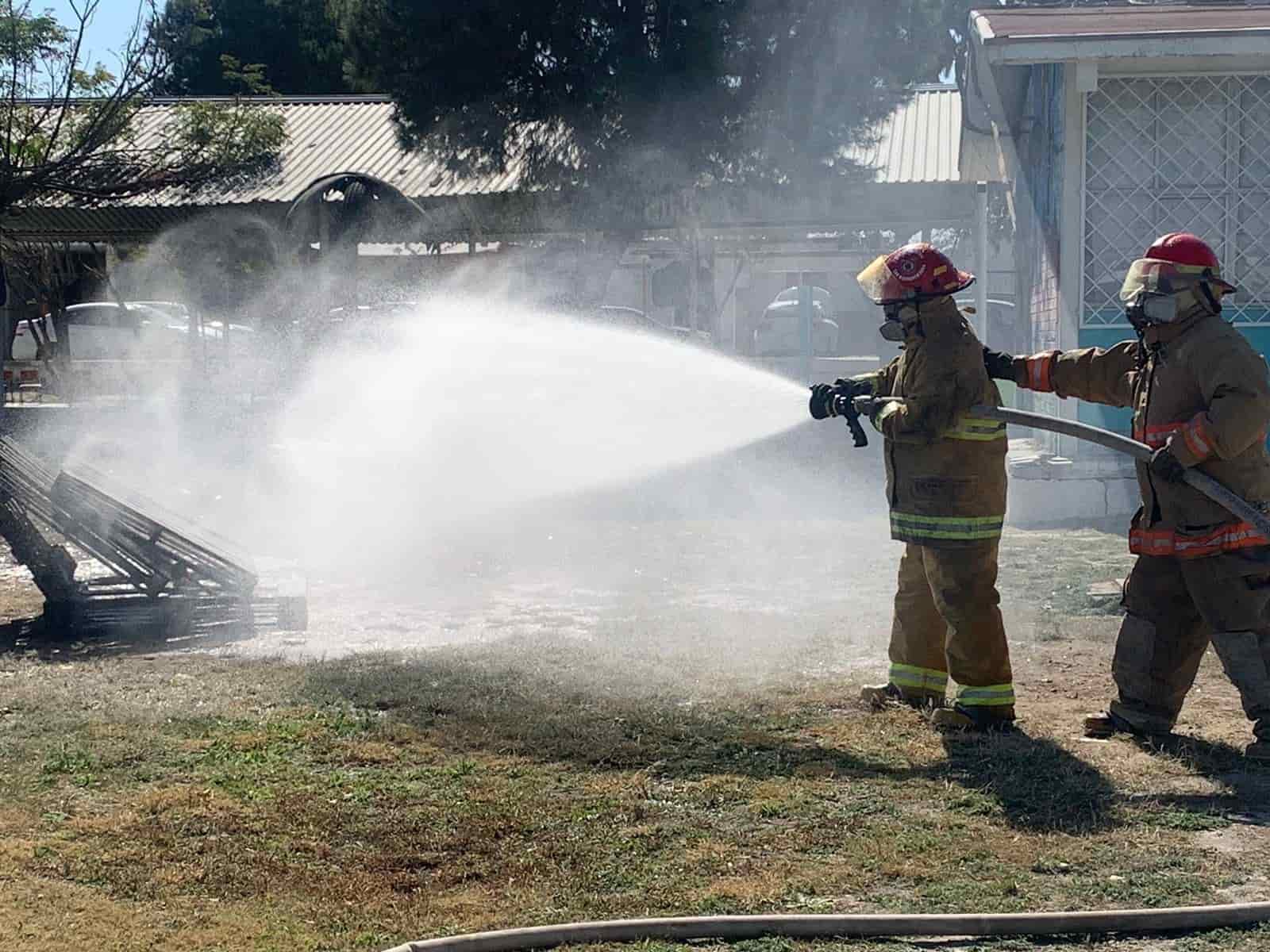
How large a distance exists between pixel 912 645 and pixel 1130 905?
7.33ft

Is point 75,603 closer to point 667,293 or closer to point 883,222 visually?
point 883,222

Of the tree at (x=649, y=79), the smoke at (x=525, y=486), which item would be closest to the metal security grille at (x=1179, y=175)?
the smoke at (x=525, y=486)

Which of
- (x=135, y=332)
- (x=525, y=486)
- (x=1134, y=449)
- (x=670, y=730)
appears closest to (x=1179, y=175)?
(x=525, y=486)

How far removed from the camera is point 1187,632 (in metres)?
5.65

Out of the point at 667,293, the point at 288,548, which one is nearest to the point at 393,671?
the point at 288,548

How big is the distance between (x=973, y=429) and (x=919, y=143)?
16230 millimetres

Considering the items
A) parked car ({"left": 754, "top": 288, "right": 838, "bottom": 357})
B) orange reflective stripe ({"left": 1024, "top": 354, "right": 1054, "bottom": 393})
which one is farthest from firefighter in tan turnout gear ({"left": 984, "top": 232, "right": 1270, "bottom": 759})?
parked car ({"left": 754, "top": 288, "right": 838, "bottom": 357})

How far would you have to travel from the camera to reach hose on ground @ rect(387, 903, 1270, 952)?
3.66 m

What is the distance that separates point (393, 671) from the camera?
689 centimetres

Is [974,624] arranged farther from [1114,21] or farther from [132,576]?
[1114,21]

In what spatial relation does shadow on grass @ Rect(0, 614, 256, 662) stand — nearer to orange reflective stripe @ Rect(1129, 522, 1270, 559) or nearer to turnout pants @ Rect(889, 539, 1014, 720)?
turnout pants @ Rect(889, 539, 1014, 720)

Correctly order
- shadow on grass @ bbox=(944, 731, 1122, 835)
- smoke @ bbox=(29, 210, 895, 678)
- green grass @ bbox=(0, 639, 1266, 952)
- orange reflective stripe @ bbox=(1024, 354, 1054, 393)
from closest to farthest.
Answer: green grass @ bbox=(0, 639, 1266, 952) < shadow on grass @ bbox=(944, 731, 1122, 835) < orange reflective stripe @ bbox=(1024, 354, 1054, 393) < smoke @ bbox=(29, 210, 895, 678)

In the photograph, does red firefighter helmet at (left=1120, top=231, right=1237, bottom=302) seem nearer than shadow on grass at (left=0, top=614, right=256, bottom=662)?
Yes

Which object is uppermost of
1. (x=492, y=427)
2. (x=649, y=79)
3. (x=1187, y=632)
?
(x=649, y=79)
